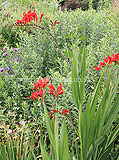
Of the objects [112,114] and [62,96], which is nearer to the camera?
[112,114]

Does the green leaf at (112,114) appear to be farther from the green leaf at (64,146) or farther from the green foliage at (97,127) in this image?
the green leaf at (64,146)

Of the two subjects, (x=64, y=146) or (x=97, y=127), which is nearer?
(x=64, y=146)

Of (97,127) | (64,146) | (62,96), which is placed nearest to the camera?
(64,146)

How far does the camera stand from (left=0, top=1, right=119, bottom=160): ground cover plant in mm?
1121

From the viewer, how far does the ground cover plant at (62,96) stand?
1.12 m

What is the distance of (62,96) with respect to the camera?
1738mm

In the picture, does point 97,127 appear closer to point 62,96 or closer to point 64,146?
point 64,146

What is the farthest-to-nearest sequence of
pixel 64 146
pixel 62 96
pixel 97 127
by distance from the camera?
pixel 62 96, pixel 97 127, pixel 64 146

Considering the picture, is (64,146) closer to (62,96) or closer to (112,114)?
(112,114)

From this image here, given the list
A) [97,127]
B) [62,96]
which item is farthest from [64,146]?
[62,96]

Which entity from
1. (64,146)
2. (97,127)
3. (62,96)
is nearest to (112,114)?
(97,127)

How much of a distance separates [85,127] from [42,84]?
16.6 inches

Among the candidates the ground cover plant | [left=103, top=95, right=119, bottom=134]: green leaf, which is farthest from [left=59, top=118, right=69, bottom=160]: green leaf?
[left=103, top=95, right=119, bottom=134]: green leaf

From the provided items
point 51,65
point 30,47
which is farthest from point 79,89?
point 30,47
